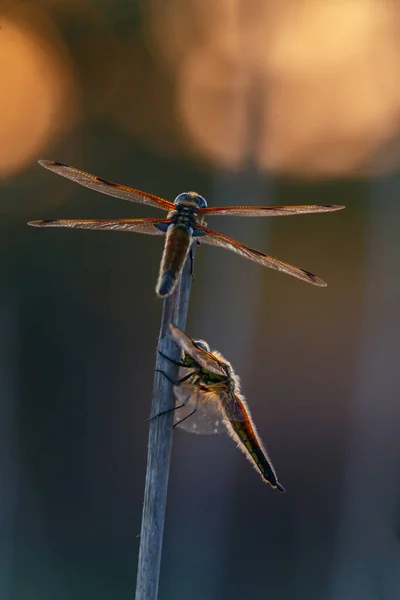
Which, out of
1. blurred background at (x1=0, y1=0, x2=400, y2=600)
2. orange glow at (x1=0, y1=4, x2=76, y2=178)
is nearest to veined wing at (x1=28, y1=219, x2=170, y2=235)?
blurred background at (x1=0, y1=0, x2=400, y2=600)

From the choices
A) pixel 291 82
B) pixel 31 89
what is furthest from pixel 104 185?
pixel 31 89

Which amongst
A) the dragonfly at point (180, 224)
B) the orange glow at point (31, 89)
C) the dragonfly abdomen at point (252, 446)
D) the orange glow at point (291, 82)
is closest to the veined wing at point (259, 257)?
the dragonfly at point (180, 224)

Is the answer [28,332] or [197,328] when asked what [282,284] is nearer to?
[197,328]

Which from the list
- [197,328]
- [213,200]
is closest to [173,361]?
[197,328]

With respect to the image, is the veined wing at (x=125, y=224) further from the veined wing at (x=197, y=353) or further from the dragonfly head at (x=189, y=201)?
the veined wing at (x=197, y=353)

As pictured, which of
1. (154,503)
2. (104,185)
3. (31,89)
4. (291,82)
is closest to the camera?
(154,503)

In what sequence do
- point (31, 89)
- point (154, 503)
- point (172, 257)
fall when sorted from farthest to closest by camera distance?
point (31, 89) < point (172, 257) < point (154, 503)

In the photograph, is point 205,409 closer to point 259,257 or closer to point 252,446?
point 252,446

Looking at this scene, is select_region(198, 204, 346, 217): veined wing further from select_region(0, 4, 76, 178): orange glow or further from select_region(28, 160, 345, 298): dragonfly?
select_region(0, 4, 76, 178): orange glow
